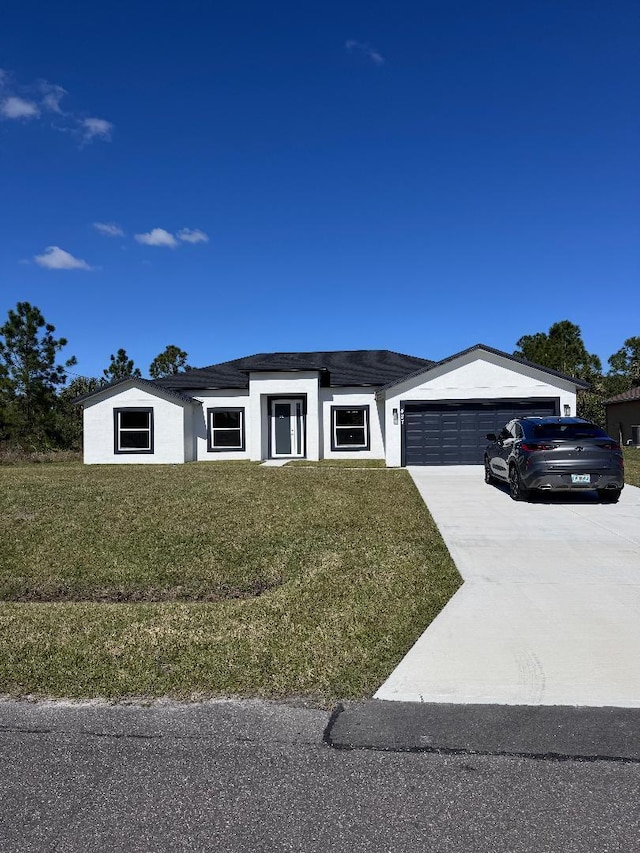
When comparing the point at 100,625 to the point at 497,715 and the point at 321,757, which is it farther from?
the point at 497,715

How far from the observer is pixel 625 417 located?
35.3 m

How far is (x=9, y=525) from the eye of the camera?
9.59m

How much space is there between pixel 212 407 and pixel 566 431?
15.0m

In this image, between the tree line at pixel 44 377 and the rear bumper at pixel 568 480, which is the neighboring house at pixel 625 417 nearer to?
the tree line at pixel 44 377

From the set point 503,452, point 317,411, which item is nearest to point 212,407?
point 317,411

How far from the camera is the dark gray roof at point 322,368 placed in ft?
76.5

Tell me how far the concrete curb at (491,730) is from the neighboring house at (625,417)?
110 feet

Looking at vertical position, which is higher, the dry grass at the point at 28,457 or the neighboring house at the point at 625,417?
the neighboring house at the point at 625,417

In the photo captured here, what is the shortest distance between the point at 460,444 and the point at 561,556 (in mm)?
12843

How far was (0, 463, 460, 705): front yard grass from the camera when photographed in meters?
4.33

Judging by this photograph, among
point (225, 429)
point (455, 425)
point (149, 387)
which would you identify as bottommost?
point (455, 425)

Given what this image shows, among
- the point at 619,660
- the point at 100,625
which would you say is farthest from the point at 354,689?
the point at 100,625

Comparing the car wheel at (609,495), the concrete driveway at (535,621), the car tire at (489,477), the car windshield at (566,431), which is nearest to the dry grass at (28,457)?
the car tire at (489,477)

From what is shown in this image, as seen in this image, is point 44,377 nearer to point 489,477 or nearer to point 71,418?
point 71,418
